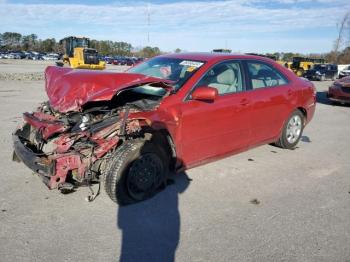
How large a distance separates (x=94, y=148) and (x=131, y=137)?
0.46m

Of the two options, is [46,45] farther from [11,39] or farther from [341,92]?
[341,92]

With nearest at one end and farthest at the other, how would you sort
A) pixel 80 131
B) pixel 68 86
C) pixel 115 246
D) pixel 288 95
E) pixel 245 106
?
1. pixel 115 246
2. pixel 80 131
3. pixel 68 86
4. pixel 245 106
5. pixel 288 95

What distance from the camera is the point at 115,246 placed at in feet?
10.3

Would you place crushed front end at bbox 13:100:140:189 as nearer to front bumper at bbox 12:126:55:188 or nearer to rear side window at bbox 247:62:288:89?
front bumper at bbox 12:126:55:188

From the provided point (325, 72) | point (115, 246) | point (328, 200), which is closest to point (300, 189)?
point (328, 200)

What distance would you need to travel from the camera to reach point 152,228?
347 centimetres

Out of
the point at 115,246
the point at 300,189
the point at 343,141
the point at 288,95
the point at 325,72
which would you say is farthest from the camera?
the point at 325,72

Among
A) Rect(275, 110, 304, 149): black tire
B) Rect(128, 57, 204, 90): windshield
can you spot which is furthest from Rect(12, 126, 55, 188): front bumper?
Rect(275, 110, 304, 149): black tire

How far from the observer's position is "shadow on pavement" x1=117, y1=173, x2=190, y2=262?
9.99 ft

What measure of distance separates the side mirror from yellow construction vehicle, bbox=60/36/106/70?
26.4 meters

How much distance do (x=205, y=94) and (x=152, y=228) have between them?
1.67 metres

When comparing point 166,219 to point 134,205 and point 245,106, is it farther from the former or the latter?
point 245,106

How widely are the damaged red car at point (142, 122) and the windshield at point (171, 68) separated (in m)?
0.02

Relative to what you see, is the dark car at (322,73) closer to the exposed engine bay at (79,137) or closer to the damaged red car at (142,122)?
the damaged red car at (142,122)
